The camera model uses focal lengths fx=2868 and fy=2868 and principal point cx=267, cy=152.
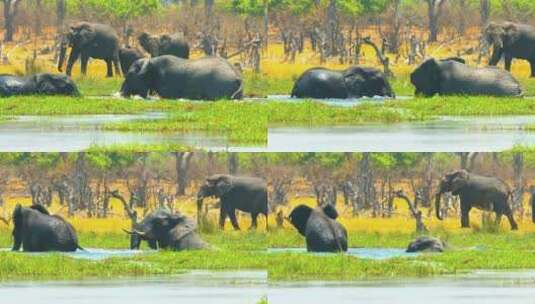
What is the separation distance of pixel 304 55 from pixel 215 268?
2057cm

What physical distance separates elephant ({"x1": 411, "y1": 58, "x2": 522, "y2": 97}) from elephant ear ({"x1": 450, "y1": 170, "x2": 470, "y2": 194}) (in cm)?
199

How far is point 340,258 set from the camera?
109 feet

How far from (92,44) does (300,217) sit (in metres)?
12.5

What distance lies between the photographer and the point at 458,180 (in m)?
43.6

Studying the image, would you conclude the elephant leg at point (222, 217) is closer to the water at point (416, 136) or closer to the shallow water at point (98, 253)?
the shallow water at point (98, 253)

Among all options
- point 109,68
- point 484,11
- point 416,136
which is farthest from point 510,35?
point 416,136

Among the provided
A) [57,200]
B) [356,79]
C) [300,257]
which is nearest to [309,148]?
[300,257]

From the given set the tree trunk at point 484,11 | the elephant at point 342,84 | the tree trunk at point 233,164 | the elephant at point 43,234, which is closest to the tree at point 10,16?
the tree trunk at point 484,11

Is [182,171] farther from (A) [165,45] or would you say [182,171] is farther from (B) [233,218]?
(B) [233,218]

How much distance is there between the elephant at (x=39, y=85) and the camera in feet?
135

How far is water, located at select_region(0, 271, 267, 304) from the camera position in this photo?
30.1 metres

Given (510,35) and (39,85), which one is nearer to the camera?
(39,85)
